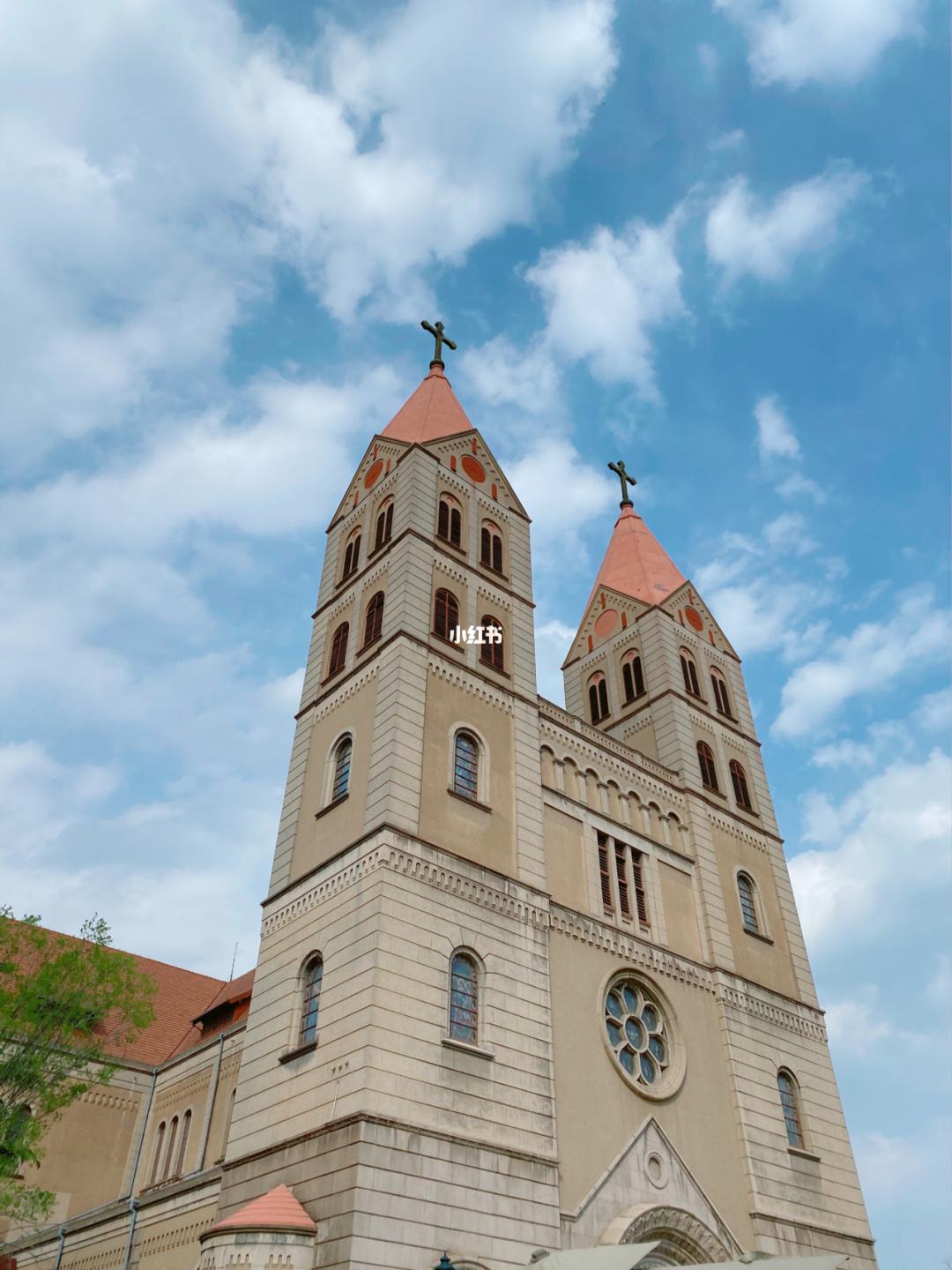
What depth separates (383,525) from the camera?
1248 inches

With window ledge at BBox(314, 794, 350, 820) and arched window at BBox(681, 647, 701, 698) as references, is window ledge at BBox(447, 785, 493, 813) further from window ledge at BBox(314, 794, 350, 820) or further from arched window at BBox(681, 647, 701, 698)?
arched window at BBox(681, 647, 701, 698)

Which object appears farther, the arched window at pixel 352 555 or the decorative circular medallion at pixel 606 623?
the decorative circular medallion at pixel 606 623

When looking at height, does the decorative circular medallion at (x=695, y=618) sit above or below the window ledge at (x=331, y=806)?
above

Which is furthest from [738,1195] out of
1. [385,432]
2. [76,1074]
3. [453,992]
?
[385,432]

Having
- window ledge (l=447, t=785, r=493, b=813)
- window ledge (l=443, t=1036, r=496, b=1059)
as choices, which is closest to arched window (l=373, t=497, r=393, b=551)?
window ledge (l=447, t=785, r=493, b=813)

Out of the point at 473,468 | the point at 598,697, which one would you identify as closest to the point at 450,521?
the point at 473,468

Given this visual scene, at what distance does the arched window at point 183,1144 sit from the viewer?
32.2 meters

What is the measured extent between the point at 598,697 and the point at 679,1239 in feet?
63.7

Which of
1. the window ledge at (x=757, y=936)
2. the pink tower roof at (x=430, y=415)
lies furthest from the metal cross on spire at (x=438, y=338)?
the window ledge at (x=757, y=936)

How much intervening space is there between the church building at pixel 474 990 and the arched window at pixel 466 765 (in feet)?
0.27

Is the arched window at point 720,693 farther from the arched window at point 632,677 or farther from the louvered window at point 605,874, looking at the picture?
the louvered window at point 605,874

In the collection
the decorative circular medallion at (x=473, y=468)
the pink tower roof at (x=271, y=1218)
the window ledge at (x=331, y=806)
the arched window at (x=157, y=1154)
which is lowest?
the pink tower roof at (x=271, y=1218)

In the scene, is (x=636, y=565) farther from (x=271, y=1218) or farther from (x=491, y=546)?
(x=271, y=1218)

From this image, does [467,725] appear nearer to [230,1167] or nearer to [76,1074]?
[230,1167]
